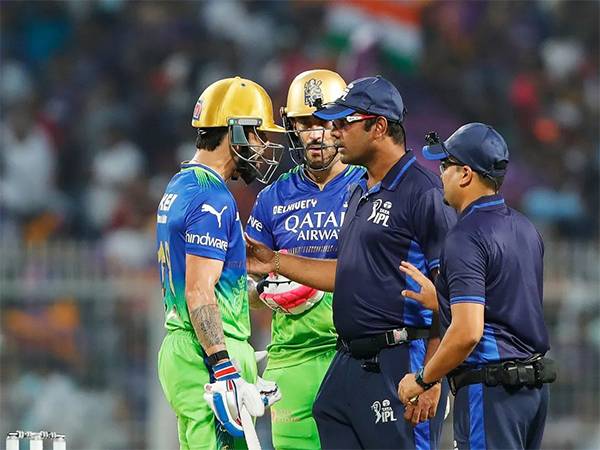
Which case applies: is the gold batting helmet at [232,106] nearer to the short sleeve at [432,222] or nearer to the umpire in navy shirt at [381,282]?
the umpire in navy shirt at [381,282]

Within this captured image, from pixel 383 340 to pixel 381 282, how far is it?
26cm

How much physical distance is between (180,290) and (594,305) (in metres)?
5.94

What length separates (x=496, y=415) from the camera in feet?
18.2

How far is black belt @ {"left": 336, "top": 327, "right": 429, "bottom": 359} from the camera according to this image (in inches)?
239

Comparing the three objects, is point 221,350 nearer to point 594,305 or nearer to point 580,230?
point 594,305

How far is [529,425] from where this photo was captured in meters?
5.65

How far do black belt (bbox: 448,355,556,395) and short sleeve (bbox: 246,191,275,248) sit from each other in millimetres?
1786

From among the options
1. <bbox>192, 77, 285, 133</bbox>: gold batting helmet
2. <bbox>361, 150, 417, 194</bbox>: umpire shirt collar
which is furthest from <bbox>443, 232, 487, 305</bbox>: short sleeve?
<bbox>192, 77, 285, 133</bbox>: gold batting helmet

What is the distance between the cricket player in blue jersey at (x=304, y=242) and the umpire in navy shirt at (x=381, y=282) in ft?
2.21

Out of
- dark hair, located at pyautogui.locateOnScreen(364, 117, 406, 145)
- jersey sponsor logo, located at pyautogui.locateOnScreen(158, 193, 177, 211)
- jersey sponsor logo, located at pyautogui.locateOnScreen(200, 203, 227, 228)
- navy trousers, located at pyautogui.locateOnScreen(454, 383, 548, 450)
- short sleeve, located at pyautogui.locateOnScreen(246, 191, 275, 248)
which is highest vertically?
dark hair, located at pyautogui.locateOnScreen(364, 117, 406, 145)

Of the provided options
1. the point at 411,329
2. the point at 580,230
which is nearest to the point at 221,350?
the point at 411,329

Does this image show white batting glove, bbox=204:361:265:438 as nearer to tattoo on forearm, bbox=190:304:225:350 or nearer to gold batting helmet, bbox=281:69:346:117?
tattoo on forearm, bbox=190:304:225:350

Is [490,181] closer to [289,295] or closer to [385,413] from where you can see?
[385,413]

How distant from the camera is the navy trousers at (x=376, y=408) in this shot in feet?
19.9
